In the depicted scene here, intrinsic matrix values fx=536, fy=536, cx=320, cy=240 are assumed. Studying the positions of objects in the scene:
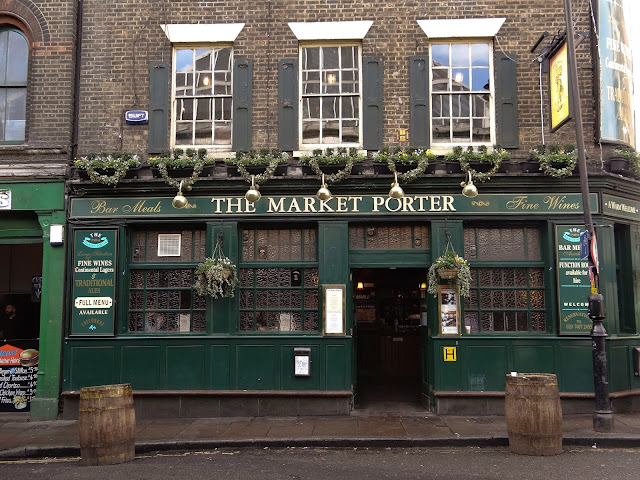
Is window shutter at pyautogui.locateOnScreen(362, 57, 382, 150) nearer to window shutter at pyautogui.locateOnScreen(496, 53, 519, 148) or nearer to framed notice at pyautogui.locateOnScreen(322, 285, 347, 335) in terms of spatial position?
window shutter at pyautogui.locateOnScreen(496, 53, 519, 148)

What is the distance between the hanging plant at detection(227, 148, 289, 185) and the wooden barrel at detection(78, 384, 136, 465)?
4.25 meters

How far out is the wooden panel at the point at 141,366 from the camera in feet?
31.2

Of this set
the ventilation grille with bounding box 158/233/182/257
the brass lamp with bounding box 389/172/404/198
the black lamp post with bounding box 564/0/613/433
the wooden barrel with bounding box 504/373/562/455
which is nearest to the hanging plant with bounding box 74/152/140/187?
the ventilation grille with bounding box 158/233/182/257

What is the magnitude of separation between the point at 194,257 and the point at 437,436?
5.25 m

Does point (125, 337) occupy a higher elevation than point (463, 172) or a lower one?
lower

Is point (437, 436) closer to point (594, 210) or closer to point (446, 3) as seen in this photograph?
point (594, 210)

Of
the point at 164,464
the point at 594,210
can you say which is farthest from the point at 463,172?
the point at 164,464

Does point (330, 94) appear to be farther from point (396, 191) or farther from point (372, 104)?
point (396, 191)

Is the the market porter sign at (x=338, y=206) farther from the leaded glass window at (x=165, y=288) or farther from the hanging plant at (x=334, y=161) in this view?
the leaded glass window at (x=165, y=288)

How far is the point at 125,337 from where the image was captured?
9.62 metres

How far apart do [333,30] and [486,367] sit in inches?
265

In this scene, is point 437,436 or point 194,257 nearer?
point 437,436

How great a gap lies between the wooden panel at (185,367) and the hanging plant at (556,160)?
22.5ft

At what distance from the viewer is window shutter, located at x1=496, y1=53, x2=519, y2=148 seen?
32.1 ft
